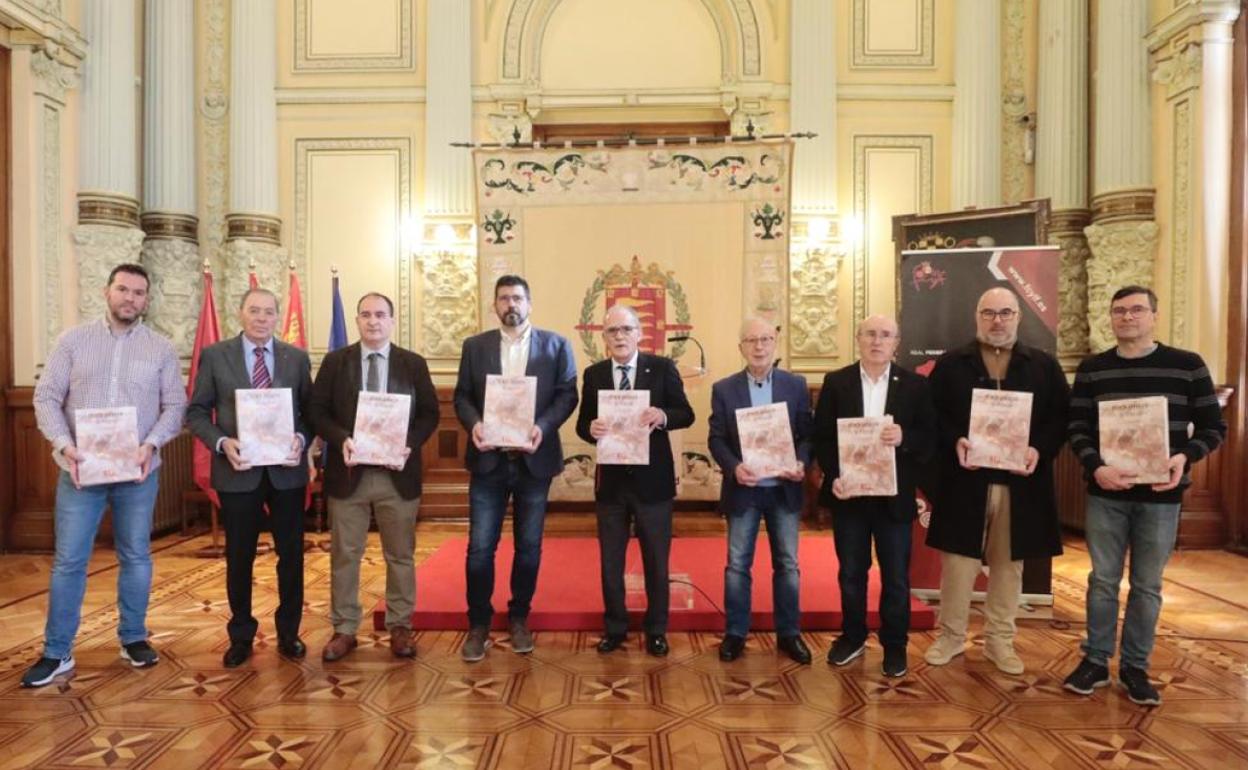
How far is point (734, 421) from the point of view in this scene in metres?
3.25

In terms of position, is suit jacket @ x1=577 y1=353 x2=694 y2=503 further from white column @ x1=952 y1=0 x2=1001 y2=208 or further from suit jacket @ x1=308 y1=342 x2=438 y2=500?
white column @ x1=952 y1=0 x2=1001 y2=208

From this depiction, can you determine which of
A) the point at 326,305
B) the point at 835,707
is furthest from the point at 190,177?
the point at 835,707

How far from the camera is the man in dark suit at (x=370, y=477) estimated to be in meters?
3.25

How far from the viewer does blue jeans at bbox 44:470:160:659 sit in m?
3.12

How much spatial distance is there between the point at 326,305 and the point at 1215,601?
6.80 metres

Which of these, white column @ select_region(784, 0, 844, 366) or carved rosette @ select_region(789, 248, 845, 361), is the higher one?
white column @ select_region(784, 0, 844, 366)

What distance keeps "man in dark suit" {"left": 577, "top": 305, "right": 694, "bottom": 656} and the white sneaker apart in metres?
1.11

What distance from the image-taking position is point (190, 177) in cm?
679

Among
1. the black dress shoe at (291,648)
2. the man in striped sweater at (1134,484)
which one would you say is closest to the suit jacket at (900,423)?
the man in striped sweater at (1134,484)

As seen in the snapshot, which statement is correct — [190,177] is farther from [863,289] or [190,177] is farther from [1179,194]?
[1179,194]

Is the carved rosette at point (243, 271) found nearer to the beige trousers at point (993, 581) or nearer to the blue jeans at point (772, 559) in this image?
the blue jeans at point (772, 559)

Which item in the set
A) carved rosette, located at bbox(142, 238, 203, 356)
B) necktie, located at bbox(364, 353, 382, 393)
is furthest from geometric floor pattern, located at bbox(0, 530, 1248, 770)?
carved rosette, located at bbox(142, 238, 203, 356)

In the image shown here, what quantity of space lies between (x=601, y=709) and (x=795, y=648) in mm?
916

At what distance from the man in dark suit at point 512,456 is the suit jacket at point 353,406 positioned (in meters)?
0.17
